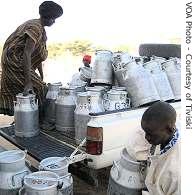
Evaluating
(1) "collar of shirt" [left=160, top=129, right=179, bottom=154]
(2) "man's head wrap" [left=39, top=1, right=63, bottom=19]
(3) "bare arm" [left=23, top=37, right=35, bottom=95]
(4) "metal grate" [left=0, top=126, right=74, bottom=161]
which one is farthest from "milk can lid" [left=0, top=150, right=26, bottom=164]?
(2) "man's head wrap" [left=39, top=1, right=63, bottom=19]

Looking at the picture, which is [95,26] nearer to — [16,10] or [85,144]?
[16,10]

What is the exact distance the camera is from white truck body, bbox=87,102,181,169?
359 cm

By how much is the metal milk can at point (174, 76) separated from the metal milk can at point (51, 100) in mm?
1353

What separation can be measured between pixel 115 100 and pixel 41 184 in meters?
1.42

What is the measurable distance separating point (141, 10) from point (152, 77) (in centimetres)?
1679

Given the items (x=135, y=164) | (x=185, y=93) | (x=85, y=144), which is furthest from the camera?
(x=85, y=144)

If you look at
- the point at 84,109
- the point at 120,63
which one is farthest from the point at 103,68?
the point at 84,109

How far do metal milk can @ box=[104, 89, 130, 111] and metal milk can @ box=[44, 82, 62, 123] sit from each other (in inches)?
38.7

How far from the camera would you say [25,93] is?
4.53 meters

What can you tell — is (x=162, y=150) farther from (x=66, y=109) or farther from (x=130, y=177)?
(x=66, y=109)

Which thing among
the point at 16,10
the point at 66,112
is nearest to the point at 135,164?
the point at 66,112

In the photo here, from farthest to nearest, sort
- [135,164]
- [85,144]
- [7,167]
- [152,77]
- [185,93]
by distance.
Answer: [152,77], [85,144], [7,167], [135,164], [185,93]

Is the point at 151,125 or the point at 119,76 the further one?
the point at 119,76

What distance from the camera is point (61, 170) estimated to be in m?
3.14
